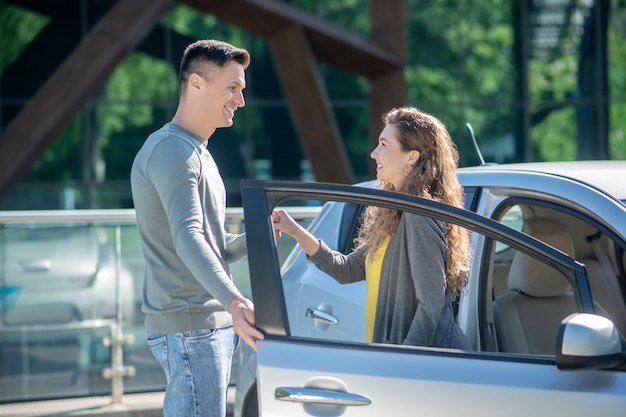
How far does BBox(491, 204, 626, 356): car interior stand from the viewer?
11.2ft

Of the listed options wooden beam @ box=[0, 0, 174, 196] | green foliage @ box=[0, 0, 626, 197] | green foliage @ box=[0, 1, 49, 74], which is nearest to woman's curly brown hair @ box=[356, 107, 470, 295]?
wooden beam @ box=[0, 0, 174, 196]

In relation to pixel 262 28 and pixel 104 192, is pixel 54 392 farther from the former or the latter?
pixel 104 192

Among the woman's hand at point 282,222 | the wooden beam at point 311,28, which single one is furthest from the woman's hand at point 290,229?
the wooden beam at point 311,28

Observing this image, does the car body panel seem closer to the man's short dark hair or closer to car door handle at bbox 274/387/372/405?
car door handle at bbox 274/387/372/405

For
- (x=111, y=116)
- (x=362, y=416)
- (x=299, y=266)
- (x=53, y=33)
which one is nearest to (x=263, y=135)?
(x=111, y=116)

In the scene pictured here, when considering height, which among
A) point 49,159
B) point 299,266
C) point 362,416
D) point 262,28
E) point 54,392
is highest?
point 262,28

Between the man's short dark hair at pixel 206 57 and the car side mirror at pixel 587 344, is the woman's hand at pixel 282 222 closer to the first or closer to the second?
the man's short dark hair at pixel 206 57

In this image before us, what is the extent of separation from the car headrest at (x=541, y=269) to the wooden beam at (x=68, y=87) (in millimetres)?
10457

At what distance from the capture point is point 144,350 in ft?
21.6

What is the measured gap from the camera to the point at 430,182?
3014mm

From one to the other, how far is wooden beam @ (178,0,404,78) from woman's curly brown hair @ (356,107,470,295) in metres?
10.5

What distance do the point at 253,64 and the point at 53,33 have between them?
12.7ft

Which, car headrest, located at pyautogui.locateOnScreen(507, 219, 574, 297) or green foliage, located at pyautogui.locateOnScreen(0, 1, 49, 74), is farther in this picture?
green foliage, located at pyautogui.locateOnScreen(0, 1, 49, 74)

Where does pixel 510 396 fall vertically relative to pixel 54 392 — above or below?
above
